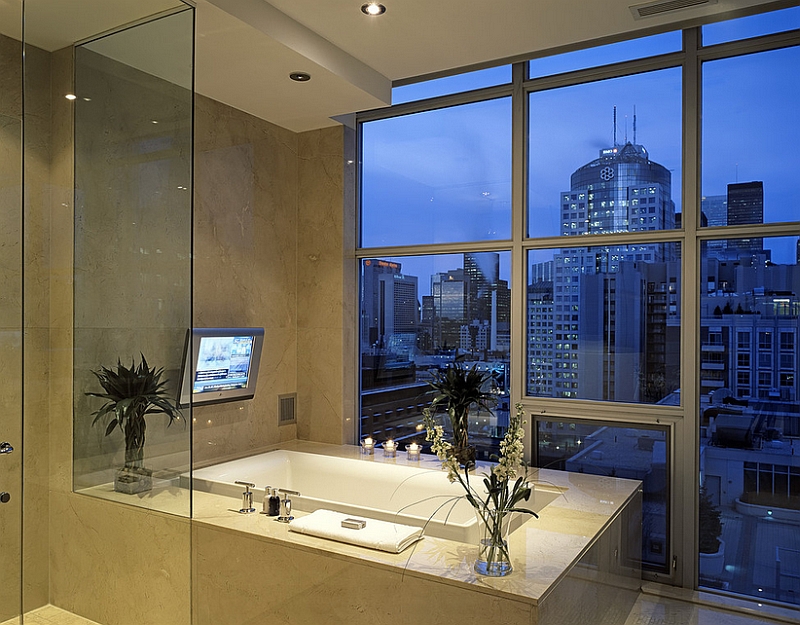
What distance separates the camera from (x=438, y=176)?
187 inches

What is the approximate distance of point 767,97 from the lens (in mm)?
3678

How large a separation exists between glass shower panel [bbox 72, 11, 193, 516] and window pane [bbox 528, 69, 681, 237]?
2409 millimetres

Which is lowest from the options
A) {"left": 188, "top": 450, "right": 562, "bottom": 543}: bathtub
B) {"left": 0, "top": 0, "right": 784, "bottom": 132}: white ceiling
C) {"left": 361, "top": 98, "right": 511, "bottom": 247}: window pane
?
{"left": 188, "top": 450, "right": 562, "bottom": 543}: bathtub

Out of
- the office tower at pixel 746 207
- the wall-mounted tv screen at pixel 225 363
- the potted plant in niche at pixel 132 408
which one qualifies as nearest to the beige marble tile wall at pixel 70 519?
the potted plant in niche at pixel 132 408

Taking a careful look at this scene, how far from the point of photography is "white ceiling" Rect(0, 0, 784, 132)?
2910mm

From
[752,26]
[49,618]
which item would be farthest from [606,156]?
[49,618]

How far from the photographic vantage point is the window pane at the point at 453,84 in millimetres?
4512

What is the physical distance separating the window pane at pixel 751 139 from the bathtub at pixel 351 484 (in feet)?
6.22

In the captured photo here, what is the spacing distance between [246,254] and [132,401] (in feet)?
6.78

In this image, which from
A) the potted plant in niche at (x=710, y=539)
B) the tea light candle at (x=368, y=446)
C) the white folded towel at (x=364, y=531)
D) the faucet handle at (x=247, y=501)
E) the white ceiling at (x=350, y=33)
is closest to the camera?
the white folded towel at (x=364, y=531)

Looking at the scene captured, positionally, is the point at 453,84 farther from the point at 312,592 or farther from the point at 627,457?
the point at 312,592

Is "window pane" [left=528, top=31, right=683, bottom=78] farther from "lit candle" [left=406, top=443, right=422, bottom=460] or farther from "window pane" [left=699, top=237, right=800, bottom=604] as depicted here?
"lit candle" [left=406, top=443, right=422, bottom=460]

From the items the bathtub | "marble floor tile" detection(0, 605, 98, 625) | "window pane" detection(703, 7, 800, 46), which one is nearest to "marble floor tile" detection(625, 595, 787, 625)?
the bathtub

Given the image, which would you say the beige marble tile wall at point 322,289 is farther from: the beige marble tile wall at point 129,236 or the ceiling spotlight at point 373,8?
the beige marble tile wall at point 129,236
